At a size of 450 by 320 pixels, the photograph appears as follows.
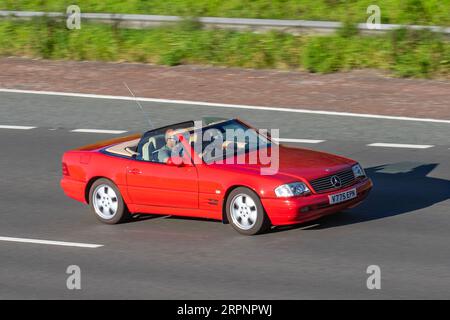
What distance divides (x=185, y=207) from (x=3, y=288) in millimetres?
2900

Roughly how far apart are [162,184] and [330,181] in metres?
2.23

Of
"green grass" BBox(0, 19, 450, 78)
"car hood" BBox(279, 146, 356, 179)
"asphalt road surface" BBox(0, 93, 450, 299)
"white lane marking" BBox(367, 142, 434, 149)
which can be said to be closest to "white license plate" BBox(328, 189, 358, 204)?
"car hood" BBox(279, 146, 356, 179)

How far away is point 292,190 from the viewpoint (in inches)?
525

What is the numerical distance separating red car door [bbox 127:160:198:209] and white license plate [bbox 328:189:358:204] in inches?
69.3

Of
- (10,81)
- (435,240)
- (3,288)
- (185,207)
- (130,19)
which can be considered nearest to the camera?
(3,288)

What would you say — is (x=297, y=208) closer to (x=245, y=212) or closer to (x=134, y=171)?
(x=245, y=212)

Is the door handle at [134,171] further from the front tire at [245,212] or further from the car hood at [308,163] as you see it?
the car hood at [308,163]

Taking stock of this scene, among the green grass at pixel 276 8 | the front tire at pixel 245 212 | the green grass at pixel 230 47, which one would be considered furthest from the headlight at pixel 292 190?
the green grass at pixel 276 8

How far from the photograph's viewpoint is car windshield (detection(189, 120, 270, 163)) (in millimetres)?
14242

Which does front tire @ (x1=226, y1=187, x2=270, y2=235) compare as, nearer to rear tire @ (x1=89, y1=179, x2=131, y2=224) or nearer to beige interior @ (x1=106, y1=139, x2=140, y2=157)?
rear tire @ (x1=89, y1=179, x2=131, y2=224)

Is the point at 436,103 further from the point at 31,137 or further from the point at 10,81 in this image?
the point at 10,81

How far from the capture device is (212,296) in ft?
37.8
